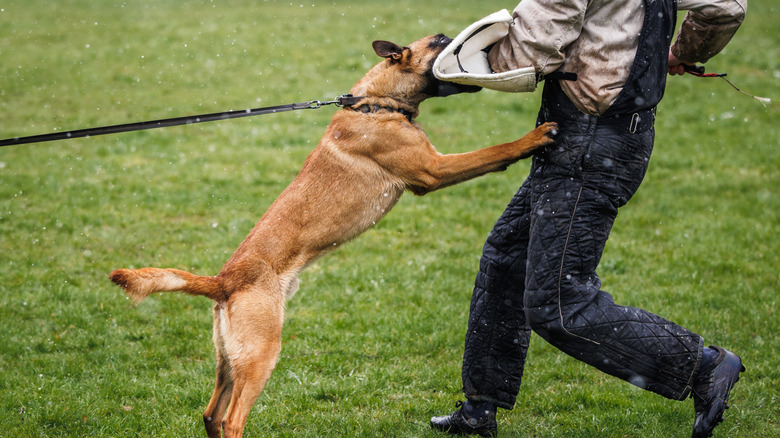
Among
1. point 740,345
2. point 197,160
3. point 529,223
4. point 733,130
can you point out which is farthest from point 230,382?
point 733,130

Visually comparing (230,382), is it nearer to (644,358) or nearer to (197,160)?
(644,358)

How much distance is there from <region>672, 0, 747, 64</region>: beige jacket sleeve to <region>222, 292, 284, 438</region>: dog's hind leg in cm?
240

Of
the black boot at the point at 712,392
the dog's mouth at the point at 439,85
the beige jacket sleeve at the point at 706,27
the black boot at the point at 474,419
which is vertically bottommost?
the black boot at the point at 474,419

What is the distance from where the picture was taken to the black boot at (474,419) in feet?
12.6

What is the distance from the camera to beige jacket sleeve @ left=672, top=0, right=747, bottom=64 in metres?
3.09

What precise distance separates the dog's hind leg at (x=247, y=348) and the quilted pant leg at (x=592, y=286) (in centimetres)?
131

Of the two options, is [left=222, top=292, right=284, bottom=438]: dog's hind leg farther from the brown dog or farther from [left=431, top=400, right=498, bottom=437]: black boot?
[left=431, top=400, right=498, bottom=437]: black boot

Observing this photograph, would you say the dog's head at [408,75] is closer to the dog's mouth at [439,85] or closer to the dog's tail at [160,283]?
the dog's mouth at [439,85]

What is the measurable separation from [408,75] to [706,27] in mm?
1533

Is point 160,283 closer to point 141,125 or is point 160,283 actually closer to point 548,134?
point 141,125

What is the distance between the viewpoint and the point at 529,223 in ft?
11.7

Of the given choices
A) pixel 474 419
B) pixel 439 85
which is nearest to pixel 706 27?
pixel 439 85

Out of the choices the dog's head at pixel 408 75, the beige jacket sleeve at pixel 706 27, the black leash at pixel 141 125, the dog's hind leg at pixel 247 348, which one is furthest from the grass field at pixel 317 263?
the beige jacket sleeve at pixel 706 27

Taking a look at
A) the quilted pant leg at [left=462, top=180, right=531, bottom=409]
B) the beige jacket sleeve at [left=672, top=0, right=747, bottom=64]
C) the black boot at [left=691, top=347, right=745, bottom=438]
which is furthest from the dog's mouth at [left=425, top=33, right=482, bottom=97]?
the black boot at [left=691, top=347, right=745, bottom=438]
